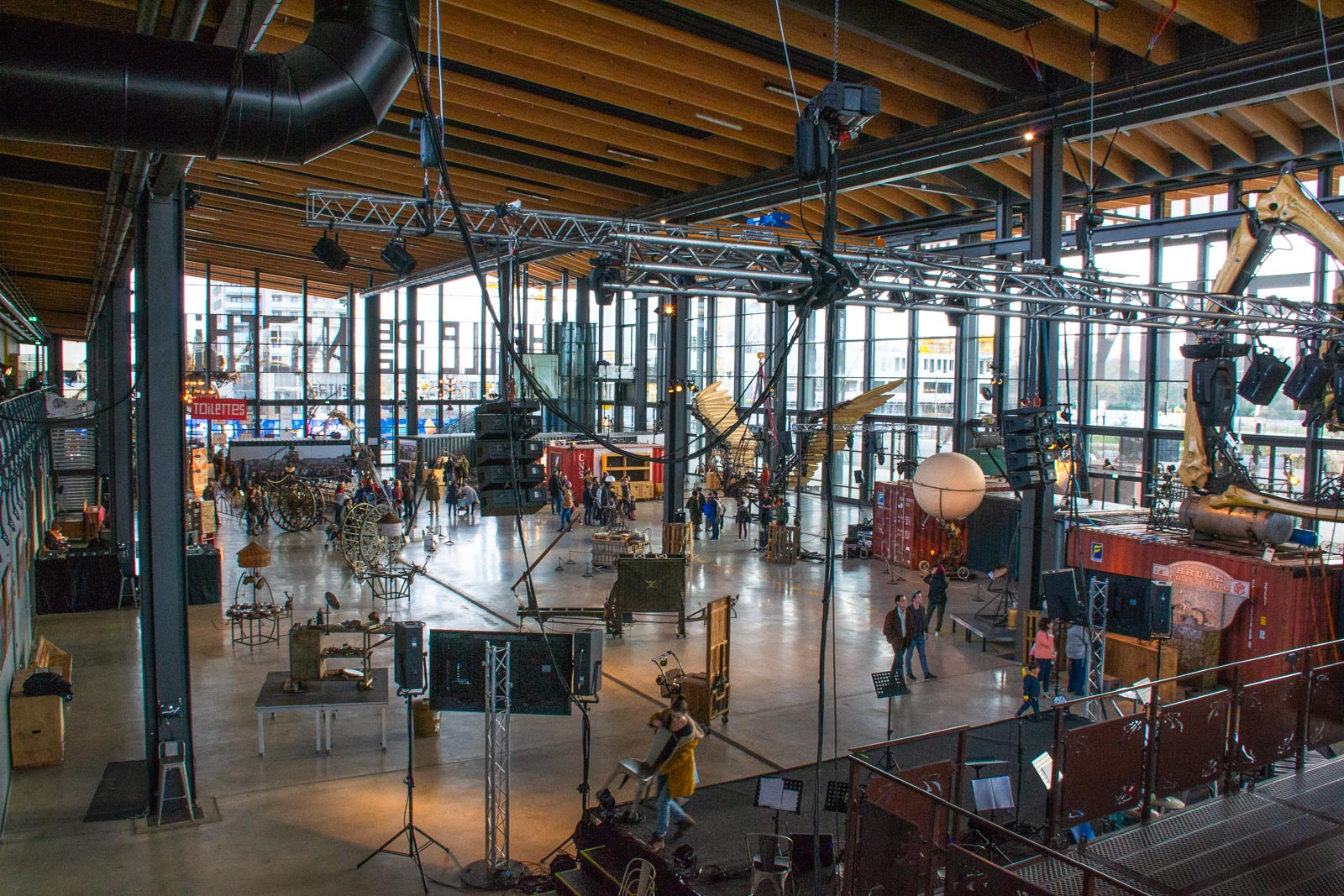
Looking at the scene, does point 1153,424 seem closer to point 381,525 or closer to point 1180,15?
point 1180,15

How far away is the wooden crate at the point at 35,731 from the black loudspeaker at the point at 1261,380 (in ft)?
56.2

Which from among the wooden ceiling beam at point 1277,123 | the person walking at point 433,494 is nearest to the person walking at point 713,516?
the person walking at point 433,494

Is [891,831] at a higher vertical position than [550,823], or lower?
higher

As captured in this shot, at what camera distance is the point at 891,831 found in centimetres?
549

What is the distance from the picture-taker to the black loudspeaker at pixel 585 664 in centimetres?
802

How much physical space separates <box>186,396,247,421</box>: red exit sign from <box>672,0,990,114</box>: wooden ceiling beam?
1282 centimetres

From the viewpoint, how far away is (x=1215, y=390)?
13258 millimetres

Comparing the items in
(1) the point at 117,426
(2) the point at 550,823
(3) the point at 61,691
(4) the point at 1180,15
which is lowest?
(2) the point at 550,823

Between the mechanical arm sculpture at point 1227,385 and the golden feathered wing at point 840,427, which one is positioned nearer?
the mechanical arm sculpture at point 1227,385

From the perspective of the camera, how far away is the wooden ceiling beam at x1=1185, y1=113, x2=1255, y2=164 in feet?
52.0

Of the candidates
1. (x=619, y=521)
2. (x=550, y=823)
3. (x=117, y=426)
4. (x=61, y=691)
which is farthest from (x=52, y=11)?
(x=619, y=521)

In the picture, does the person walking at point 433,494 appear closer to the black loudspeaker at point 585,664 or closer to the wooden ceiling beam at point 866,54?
the wooden ceiling beam at point 866,54

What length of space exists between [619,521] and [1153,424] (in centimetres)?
1288

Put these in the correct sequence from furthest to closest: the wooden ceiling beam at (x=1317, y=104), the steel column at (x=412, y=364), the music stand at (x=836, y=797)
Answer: the steel column at (x=412, y=364) → the wooden ceiling beam at (x=1317, y=104) → the music stand at (x=836, y=797)
